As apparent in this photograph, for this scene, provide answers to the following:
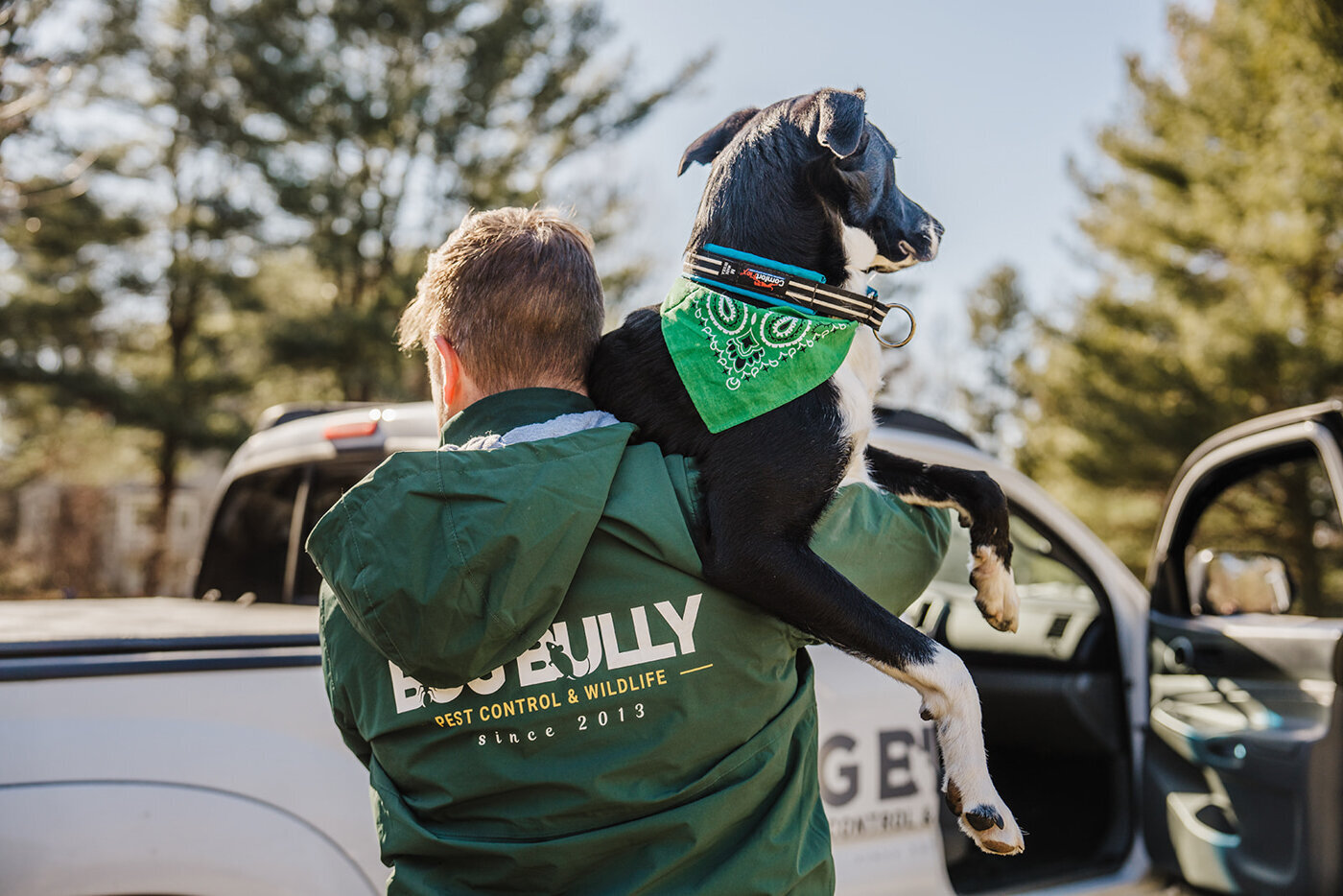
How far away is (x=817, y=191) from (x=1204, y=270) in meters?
17.1

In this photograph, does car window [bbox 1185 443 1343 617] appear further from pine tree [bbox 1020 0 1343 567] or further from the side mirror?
the side mirror

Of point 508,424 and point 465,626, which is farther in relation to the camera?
point 508,424

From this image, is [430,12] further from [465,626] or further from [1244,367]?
[465,626]

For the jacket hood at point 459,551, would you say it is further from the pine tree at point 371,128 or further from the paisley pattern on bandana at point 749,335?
the pine tree at point 371,128

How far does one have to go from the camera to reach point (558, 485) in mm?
1326

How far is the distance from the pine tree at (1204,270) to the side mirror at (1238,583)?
11610 millimetres

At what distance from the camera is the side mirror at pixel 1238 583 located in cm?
328

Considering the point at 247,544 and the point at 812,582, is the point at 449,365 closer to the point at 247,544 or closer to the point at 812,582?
the point at 812,582

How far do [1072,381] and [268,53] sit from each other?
14931 millimetres

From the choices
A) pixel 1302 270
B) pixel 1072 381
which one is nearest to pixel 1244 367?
pixel 1302 270

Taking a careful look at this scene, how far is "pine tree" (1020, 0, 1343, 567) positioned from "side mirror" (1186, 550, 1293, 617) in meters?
11.6

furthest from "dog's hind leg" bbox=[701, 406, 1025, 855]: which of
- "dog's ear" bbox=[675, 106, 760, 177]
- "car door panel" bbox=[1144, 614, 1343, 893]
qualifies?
"car door panel" bbox=[1144, 614, 1343, 893]

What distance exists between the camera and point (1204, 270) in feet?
53.6

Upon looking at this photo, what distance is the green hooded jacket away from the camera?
1296 mm
